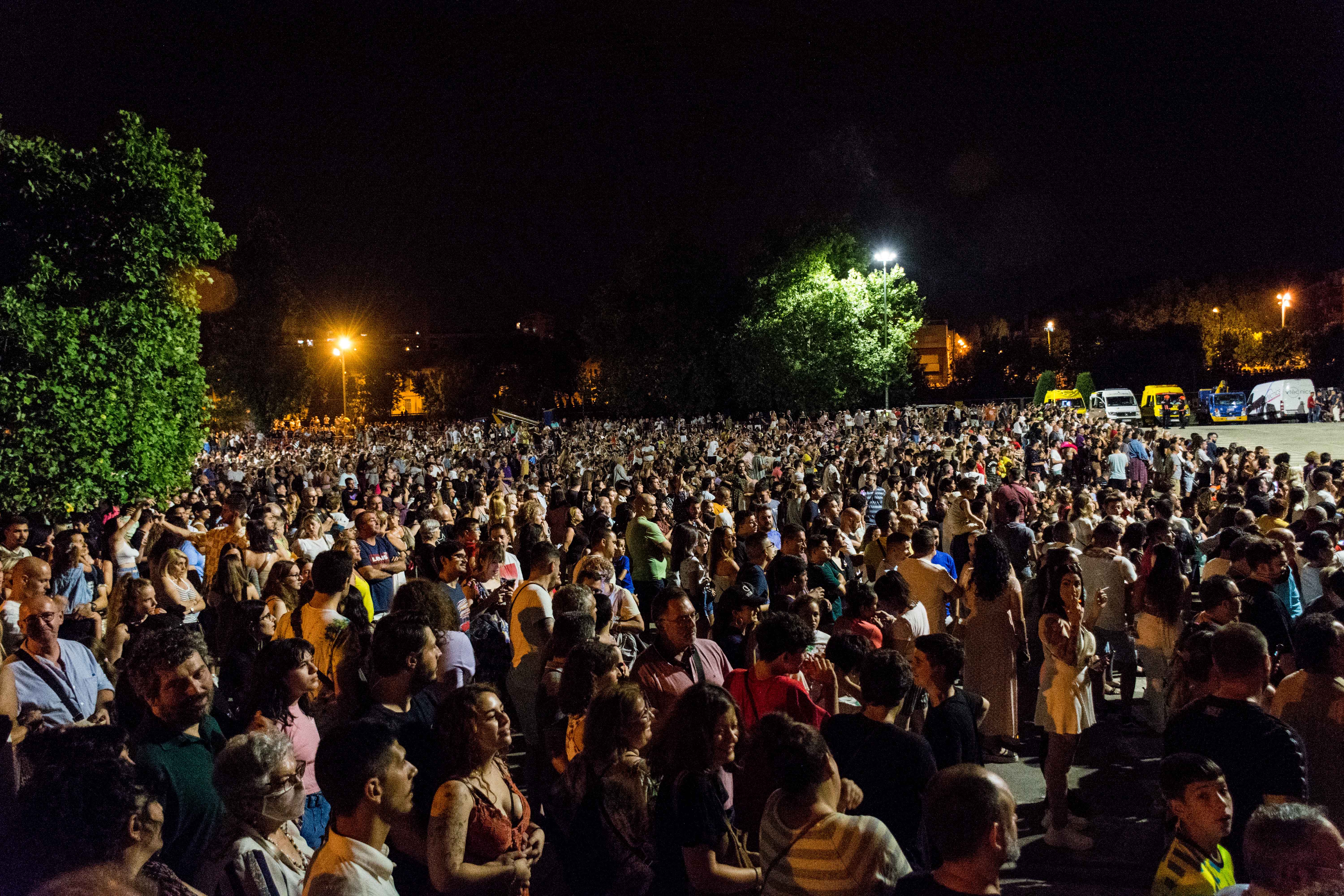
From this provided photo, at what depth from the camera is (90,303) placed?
35.1 ft

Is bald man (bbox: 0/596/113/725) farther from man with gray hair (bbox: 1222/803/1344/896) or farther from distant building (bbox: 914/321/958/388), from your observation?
distant building (bbox: 914/321/958/388)

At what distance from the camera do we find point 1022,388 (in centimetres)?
5209

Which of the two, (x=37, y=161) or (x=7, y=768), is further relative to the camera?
(x=37, y=161)

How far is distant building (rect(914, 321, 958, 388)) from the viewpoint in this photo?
261 ft

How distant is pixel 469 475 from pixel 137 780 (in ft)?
40.3

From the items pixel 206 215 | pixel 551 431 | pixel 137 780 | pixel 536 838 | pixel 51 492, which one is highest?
pixel 206 215

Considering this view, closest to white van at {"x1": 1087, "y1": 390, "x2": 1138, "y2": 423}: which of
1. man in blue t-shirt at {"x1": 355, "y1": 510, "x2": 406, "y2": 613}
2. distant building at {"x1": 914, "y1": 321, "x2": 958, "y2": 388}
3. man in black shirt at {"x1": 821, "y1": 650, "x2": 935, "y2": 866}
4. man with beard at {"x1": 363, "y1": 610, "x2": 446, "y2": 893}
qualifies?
man in blue t-shirt at {"x1": 355, "y1": 510, "x2": 406, "y2": 613}

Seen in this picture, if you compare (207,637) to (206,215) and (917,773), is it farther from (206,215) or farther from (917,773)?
(206,215)

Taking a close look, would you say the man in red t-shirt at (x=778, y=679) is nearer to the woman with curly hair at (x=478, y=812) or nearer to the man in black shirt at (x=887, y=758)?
the man in black shirt at (x=887, y=758)

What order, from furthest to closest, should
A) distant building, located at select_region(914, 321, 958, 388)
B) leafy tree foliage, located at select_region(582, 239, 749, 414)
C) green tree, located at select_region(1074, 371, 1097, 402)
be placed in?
distant building, located at select_region(914, 321, 958, 388)
green tree, located at select_region(1074, 371, 1097, 402)
leafy tree foliage, located at select_region(582, 239, 749, 414)

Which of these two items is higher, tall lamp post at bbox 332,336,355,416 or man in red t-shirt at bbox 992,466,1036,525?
tall lamp post at bbox 332,336,355,416

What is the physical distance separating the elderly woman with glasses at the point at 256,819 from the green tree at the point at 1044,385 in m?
44.8

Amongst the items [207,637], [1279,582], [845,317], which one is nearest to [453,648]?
[207,637]

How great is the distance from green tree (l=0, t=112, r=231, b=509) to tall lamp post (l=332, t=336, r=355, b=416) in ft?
60.7
